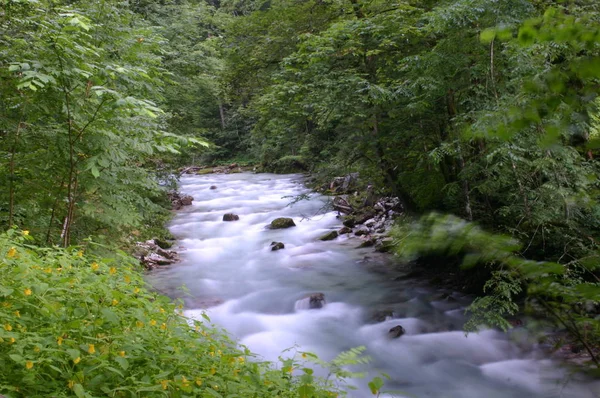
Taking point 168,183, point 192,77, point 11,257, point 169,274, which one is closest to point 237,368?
point 11,257

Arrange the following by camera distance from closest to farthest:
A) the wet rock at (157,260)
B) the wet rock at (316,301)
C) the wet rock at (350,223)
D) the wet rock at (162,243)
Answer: the wet rock at (316,301) < the wet rock at (157,260) < the wet rock at (162,243) < the wet rock at (350,223)

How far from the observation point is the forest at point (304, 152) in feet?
5.77

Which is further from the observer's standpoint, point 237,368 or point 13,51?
point 13,51

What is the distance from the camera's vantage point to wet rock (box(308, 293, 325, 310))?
758 cm

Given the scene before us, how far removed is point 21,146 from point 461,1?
5.45m

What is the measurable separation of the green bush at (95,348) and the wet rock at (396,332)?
352 centimetres

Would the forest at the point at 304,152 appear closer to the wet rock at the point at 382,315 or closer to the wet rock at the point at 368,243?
the wet rock at the point at 382,315

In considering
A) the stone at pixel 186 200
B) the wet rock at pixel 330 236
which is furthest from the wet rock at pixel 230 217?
the wet rock at pixel 330 236

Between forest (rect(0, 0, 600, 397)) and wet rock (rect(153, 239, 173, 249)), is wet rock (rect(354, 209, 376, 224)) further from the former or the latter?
wet rock (rect(153, 239, 173, 249))

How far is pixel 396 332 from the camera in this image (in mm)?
6488

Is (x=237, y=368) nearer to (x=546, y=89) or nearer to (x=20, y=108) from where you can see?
(x=546, y=89)

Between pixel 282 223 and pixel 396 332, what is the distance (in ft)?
21.6

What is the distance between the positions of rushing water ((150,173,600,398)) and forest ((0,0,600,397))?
0.64 m

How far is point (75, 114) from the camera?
159 inches
